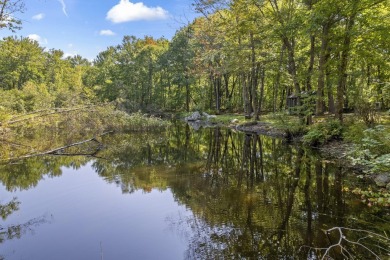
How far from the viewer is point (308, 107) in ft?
62.7

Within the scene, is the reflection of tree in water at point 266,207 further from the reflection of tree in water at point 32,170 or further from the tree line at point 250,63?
the reflection of tree in water at point 32,170

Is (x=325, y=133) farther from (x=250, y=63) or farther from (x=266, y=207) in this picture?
(x=250, y=63)

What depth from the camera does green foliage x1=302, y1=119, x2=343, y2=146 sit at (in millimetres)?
15465

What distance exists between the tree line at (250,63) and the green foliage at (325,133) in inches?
38.0

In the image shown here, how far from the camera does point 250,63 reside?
23641 mm

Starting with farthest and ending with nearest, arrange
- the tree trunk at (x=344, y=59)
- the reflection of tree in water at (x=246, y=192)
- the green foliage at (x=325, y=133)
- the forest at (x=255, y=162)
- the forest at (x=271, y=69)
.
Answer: the green foliage at (x=325, y=133)
the tree trunk at (x=344, y=59)
the forest at (x=271, y=69)
the forest at (x=255, y=162)
the reflection of tree in water at (x=246, y=192)

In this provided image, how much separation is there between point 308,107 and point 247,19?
821cm

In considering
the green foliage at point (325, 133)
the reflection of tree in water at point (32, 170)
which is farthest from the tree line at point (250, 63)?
the reflection of tree in water at point (32, 170)

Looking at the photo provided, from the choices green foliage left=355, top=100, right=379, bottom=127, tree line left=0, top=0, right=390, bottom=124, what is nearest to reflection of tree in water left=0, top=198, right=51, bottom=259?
tree line left=0, top=0, right=390, bottom=124

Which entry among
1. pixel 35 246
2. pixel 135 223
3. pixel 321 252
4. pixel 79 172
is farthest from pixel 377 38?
pixel 35 246

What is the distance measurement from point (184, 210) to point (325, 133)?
34.3 feet

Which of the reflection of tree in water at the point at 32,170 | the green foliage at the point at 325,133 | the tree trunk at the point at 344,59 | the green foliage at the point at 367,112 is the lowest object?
the reflection of tree in water at the point at 32,170

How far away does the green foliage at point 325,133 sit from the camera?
15465 millimetres

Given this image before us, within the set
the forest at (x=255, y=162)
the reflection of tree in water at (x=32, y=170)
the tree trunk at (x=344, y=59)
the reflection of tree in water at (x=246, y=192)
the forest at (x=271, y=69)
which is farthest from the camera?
the tree trunk at (x=344, y=59)
